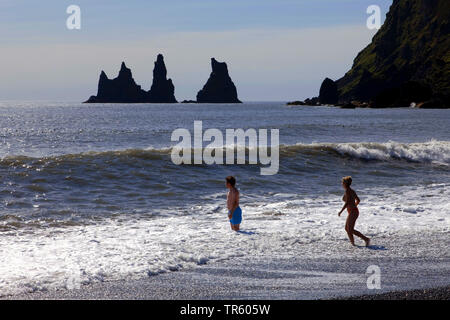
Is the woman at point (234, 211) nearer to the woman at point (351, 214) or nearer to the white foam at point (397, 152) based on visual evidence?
the woman at point (351, 214)

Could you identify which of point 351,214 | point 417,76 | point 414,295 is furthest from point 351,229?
point 417,76

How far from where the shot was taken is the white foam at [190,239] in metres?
9.00

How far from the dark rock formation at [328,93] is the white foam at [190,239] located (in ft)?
567

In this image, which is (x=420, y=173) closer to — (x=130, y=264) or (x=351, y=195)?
(x=351, y=195)

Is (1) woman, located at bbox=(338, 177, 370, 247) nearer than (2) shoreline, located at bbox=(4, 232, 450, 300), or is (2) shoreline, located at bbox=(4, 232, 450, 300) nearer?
(2) shoreline, located at bbox=(4, 232, 450, 300)

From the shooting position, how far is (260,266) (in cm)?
922

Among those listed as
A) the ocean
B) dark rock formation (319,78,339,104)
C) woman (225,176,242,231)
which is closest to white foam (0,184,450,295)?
the ocean

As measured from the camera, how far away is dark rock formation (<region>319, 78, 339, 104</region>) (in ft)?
607

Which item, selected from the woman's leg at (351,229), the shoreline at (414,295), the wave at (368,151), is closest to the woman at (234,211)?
the woman's leg at (351,229)

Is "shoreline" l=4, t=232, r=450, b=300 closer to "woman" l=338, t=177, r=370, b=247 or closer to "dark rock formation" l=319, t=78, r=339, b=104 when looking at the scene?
"woman" l=338, t=177, r=370, b=247

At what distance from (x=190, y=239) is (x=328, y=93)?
592ft

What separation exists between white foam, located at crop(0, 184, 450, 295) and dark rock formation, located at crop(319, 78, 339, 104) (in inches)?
6805

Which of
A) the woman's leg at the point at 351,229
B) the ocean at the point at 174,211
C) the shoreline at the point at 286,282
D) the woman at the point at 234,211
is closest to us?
the shoreline at the point at 286,282

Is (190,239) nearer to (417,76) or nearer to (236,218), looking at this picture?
(236,218)
